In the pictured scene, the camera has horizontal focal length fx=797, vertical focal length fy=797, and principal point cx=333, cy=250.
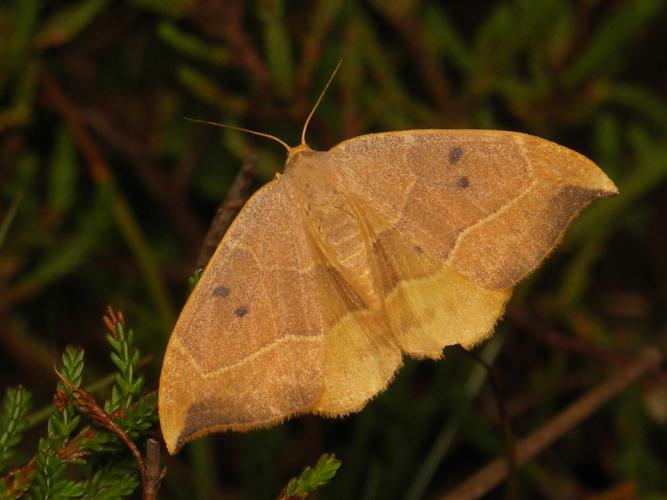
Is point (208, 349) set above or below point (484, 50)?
below

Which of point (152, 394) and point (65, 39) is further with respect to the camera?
point (65, 39)

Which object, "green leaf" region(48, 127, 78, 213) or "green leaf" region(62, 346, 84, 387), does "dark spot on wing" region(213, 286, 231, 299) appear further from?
"green leaf" region(48, 127, 78, 213)

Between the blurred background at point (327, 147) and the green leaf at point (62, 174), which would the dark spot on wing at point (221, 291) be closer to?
the blurred background at point (327, 147)

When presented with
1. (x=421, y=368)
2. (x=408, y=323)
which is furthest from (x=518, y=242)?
(x=421, y=368)

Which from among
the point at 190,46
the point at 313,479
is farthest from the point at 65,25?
the point at 313,479

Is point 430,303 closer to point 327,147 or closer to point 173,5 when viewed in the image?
point 327,147

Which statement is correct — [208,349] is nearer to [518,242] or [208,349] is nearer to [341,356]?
[341,356]

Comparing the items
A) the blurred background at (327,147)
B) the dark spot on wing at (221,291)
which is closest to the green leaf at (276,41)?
the blurred background at (327,147)
